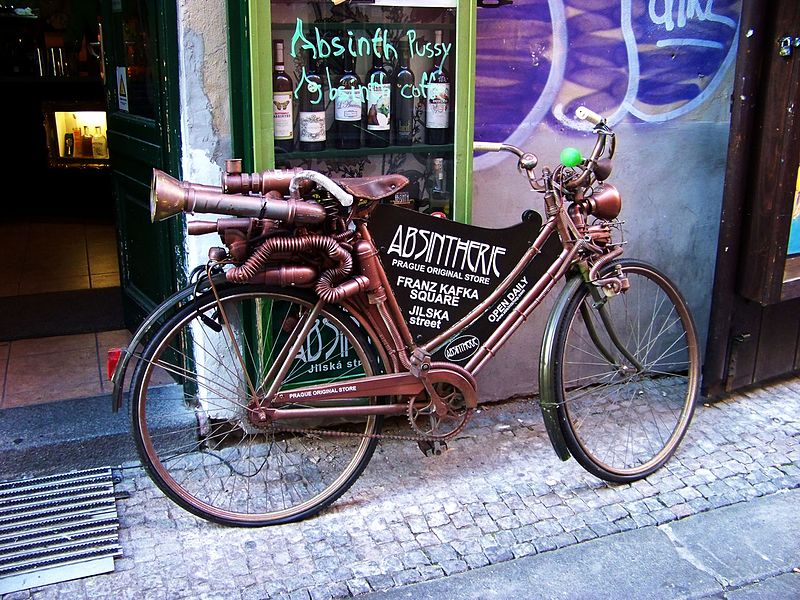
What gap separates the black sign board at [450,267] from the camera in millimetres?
3330

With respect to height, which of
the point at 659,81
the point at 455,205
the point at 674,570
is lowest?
the point at 674,570

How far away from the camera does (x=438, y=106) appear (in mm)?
3691

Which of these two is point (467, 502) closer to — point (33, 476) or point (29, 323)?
point (33, 476)

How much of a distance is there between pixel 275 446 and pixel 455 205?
133 cm

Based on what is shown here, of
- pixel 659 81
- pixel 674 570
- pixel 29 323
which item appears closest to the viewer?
pixel 674 570

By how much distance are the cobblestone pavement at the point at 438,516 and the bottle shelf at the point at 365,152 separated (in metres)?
1.32

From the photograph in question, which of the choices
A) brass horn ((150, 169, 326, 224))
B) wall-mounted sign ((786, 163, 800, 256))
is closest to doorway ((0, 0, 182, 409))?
brass horn ((150, 169, 326, 224))

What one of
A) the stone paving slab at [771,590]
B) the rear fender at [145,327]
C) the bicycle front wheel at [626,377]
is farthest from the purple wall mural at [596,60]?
the stone paving slab at [771,590]

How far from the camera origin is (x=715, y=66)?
14.3ft

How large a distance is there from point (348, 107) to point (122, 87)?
4.69 feet

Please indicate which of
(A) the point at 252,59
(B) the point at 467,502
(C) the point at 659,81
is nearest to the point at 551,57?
(C) the point at 659,81

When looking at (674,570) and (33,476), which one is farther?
(33,476)

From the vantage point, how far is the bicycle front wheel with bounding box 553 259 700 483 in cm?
351

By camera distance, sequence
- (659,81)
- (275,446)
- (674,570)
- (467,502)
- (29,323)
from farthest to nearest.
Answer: (29,323) → (659,81) → (275,446) → (467,502) → (674,570)
